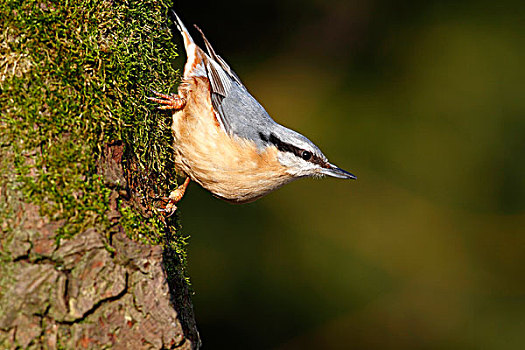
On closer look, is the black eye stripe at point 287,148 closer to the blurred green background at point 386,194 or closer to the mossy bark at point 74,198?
the mossy bark at point 74,198

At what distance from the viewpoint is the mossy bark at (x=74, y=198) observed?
1346 millimetres

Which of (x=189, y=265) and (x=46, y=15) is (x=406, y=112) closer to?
(x=189, y=265)

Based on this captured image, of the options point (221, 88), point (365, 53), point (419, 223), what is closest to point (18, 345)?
point (221, 88)

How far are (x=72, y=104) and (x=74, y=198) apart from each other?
26cm

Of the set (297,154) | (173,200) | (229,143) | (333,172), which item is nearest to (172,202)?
(173,200)

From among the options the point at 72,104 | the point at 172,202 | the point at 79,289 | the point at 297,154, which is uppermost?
the point at 297,154

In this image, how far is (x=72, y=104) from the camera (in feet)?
4.95

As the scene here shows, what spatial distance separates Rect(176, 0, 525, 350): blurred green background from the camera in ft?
13.8

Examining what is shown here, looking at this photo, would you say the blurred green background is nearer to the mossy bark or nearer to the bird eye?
the bird eye

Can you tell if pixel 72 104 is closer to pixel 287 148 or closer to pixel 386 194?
pixel 287 148

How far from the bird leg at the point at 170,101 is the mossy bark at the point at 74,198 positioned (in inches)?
Result: 10.4

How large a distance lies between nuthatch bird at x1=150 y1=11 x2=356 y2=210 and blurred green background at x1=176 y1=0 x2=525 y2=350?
1656 mm

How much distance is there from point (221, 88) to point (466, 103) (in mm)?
2836

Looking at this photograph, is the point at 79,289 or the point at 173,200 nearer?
the point at 79,289
